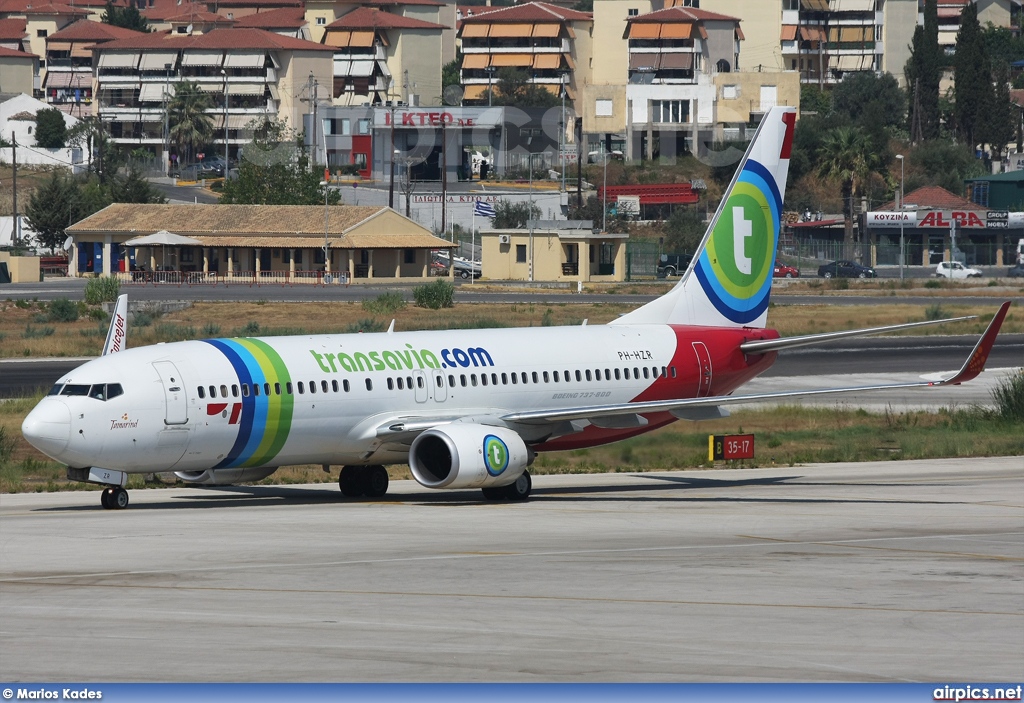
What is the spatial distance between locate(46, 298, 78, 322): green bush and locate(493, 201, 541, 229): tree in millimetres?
80491

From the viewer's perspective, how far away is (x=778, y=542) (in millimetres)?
27609

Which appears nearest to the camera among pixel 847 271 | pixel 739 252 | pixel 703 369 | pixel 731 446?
pixel 731 446

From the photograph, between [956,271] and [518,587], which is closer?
[518,587]

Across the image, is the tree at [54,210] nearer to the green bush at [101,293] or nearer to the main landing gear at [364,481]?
the green bush at [101,293]

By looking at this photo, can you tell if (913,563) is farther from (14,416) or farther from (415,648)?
(14,416)

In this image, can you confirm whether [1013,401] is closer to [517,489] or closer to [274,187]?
[517,489]

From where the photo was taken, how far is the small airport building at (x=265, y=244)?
137m

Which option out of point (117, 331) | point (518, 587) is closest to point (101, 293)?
point (117, 331)

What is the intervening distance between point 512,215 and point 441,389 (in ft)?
457

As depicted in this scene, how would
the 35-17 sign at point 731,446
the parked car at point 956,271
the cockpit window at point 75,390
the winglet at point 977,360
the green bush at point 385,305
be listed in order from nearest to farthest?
the cockpit window at point 75,390 < the winglet at point 977,360 < the 35-17 sign at point 731,446 < the green bush at point 385,305 < the parked car at point 956,271

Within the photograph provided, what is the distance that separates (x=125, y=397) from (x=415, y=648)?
14.7m

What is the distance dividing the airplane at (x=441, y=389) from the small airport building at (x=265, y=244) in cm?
9574

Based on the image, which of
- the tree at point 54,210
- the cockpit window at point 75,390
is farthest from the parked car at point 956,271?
the cockpit window at point 75,390

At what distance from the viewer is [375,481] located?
36.2 meters
